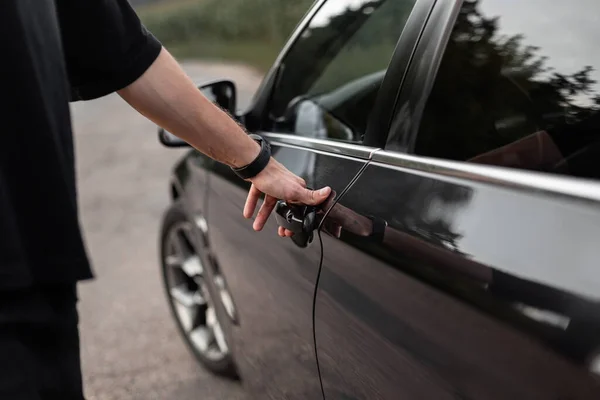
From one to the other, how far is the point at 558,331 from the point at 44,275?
0.87 m

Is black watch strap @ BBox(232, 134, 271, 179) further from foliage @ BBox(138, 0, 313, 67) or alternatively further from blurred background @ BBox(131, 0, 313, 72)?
foliage @ BBox(138, 0, 313, 67)

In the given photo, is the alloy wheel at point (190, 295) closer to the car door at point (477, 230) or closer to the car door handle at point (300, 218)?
the car door handle at point (300, 218)

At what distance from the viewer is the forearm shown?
1.46 m

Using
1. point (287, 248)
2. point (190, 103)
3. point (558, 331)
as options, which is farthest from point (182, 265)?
point (558, 331)

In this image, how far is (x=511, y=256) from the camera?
109 centimetres

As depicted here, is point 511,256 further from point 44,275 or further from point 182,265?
point 182,265

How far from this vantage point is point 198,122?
153 centimetres

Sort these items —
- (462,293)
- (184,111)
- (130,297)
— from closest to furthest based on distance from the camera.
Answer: (462,293)
(184,111)
(130,297)

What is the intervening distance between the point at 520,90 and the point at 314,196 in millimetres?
570

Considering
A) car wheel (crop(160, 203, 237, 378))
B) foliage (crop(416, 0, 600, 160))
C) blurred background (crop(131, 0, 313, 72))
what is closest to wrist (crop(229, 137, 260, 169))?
foliage (crop(416, 0, 600, 160))

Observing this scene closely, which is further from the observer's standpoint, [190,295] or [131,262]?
[131,262]

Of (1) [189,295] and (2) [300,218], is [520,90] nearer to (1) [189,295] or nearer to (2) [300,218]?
(2) [300,218]

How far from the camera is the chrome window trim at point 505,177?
1.07m

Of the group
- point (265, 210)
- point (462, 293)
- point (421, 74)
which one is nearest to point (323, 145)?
point (265, 210)
